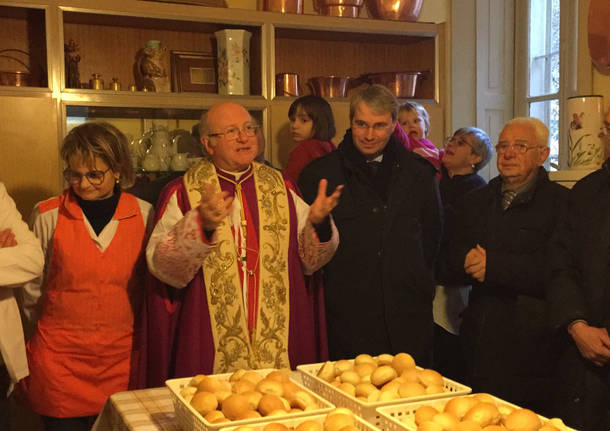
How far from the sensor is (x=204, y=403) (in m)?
1.27

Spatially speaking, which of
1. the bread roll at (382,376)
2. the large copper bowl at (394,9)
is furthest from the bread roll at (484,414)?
the large copper bowl at (394,9)

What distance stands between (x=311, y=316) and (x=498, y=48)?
2.90m

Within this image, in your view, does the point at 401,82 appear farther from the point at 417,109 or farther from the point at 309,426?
the point at 309,426

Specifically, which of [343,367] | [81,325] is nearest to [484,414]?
[343,367]

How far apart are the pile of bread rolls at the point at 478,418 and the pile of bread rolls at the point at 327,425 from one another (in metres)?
0.11

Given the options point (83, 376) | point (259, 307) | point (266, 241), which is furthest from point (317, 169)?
point (83, 376)

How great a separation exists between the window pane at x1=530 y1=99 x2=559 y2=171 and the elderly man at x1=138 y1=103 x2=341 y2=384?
240 centimetres

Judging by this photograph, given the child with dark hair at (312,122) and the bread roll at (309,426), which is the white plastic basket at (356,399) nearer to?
the bread roll at (309,426)

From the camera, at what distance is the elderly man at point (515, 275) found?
2.35 meters

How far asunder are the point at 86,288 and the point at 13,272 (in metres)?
0.21

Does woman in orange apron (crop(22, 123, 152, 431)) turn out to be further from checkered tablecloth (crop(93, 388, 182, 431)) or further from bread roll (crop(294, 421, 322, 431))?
bread roll (crop(294, 421, 322, 431))

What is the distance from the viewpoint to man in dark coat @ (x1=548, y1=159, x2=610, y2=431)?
211 centimetres

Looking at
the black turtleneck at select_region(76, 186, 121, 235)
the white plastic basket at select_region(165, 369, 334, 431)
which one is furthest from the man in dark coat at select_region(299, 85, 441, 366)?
the white plastic basket at select_region(165, 369, 334, 431)

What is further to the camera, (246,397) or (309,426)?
(246,397)
